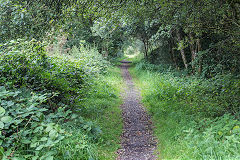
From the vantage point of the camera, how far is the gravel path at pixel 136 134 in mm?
4511

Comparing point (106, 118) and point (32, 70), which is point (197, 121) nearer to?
point (106, 118)

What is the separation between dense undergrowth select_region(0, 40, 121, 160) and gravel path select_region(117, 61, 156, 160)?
30cm

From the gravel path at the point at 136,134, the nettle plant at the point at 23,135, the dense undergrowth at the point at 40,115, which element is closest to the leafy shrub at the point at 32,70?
the dense undergrowth at the point at 40,115

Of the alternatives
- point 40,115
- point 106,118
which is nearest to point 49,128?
point 40,115

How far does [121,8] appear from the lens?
6723mm

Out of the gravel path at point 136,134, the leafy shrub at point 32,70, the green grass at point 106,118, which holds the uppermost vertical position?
the leafy shrub at point 32,70

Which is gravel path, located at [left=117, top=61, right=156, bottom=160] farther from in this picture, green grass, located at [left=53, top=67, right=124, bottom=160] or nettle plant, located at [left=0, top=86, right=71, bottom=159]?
nettle plant, located at [left=0, top=86, right=71, bottom=159]

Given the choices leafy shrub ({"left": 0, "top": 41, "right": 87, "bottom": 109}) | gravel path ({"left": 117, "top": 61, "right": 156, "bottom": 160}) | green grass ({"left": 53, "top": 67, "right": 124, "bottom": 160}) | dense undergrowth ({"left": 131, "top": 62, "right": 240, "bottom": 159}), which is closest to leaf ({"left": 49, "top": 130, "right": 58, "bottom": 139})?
green grass ({"left": 53, "top": 67, "right": 124, "bottom": 160})

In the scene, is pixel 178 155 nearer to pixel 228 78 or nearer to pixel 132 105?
pixel 132 105

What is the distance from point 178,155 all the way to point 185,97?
3.82 metres

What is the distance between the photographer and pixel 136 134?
566 centimetres

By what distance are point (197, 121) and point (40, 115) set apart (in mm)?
4149

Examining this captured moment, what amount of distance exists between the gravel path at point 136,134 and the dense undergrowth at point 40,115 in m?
0.30

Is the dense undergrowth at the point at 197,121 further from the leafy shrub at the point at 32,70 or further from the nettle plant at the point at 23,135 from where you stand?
the leafy shrub at the point at 32,70
